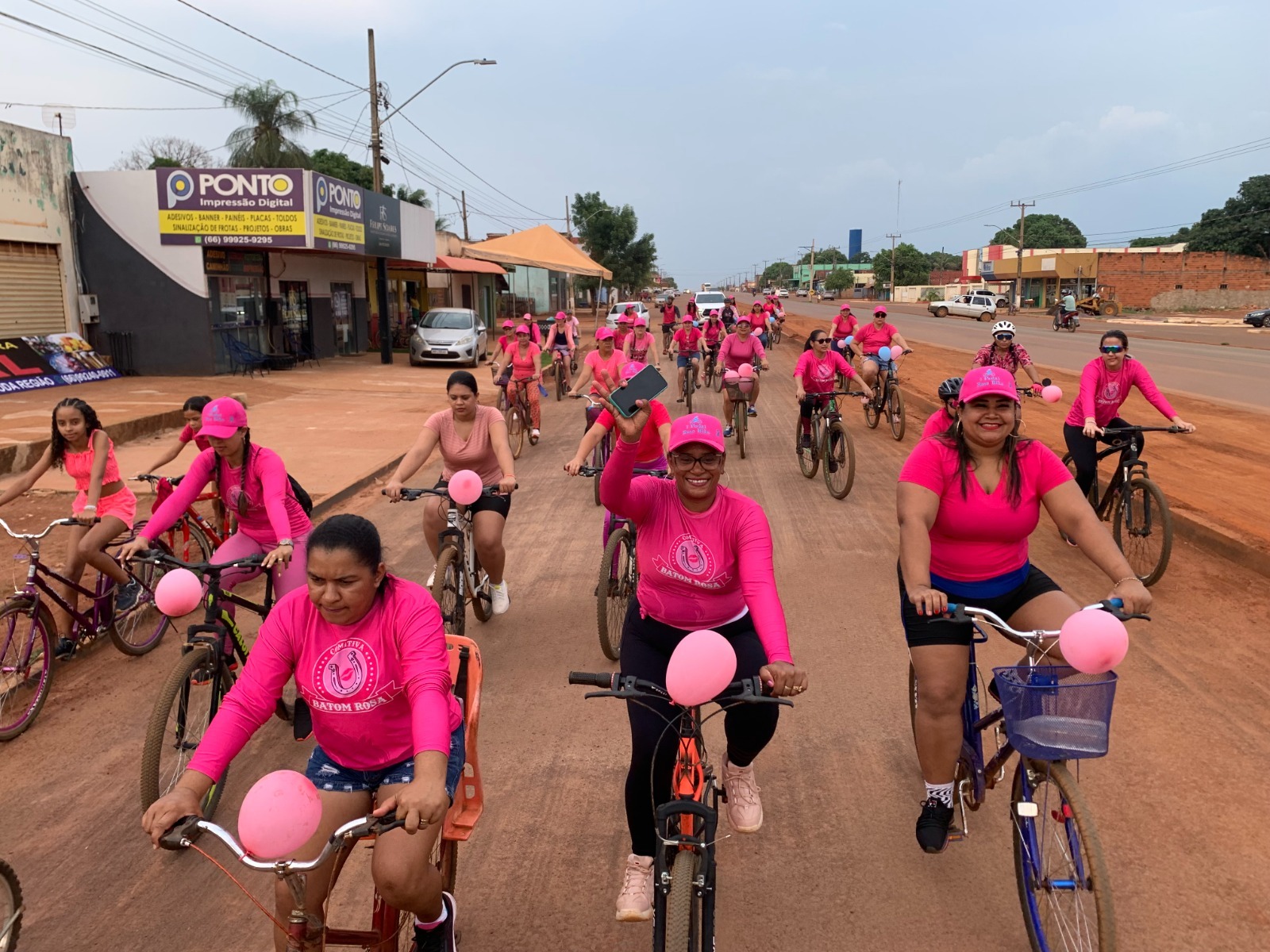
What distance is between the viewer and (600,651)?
6.17m

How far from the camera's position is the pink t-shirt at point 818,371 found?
10609 mm

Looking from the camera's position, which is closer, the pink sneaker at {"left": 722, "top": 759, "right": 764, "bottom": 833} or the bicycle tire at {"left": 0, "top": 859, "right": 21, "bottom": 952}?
the bicycle tire at {"left": 0, "top": 859, "right": 21, "bottom": 952}

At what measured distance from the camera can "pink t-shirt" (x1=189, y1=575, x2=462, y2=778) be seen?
2.77 metres

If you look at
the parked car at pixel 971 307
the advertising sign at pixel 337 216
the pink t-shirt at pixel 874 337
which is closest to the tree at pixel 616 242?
the parked car at pixel 971 307

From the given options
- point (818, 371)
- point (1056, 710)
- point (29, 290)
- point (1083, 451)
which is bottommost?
point (1056, 710)

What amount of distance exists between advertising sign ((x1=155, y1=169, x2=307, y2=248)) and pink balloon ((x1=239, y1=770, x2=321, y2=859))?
70.6 feet

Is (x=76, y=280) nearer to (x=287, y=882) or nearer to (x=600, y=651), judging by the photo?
(x=600, y=651)

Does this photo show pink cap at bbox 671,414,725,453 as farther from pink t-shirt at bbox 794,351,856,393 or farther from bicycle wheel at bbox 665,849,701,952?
pink t-shirt at bbox 794,351,856,393

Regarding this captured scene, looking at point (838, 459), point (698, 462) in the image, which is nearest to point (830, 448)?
point (838, 459)

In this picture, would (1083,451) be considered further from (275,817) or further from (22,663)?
(22,663)

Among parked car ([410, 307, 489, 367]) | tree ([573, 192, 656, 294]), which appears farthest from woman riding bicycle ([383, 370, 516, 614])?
tree ([573, 192, 656, 294])

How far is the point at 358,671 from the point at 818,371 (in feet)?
27.9

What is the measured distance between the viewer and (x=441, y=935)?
2.91 metres

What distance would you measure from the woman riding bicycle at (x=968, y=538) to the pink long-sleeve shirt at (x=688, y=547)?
62cm
